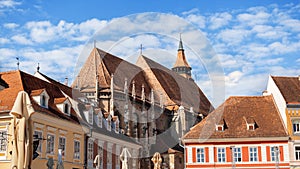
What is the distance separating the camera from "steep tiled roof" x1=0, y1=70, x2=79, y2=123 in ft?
92.4

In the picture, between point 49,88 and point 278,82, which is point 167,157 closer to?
point 278,82

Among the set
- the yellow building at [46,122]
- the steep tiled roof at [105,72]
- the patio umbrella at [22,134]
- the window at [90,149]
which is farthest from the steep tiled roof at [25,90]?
the steep tiled roof at [105,72]

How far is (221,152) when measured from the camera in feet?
127

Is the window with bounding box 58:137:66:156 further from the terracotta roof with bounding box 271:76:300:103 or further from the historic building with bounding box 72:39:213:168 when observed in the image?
the terracotta roof with bounding box 271:76:300:103

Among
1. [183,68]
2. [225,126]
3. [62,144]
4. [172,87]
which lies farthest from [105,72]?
[183,68]

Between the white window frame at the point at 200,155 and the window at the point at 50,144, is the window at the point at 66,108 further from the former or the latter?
the white window frame at the point at 200,155

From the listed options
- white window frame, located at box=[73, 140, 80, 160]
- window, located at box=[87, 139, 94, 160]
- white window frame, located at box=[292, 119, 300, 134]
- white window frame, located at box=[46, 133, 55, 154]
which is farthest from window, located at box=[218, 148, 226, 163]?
white window frame, located at box=[46, 133, 55, 154]

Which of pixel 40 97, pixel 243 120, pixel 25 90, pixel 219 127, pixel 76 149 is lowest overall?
pixel 76 149

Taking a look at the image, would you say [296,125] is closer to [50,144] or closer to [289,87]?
[289,87]

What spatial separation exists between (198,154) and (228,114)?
468 cm

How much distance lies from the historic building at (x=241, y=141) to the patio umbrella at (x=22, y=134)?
27199 mm

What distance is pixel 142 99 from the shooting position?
191 ft

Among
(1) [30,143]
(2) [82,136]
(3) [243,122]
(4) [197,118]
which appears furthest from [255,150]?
(4) [197,118]

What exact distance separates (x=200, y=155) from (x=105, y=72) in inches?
830
